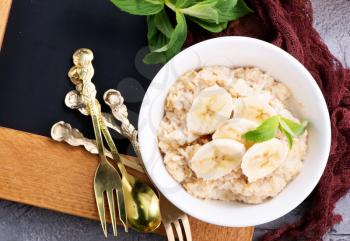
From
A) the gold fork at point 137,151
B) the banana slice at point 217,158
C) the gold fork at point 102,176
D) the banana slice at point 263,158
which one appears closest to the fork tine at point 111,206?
the gold fork at point 102,176

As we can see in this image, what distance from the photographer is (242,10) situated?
1.47m

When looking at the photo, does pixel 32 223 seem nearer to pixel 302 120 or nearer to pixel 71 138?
pixel 71 138

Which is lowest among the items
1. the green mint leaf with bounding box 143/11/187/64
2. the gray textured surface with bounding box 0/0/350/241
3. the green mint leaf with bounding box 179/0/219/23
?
the gray textured surface with bounding box 0/0/350/241

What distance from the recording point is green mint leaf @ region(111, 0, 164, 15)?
1.38 m

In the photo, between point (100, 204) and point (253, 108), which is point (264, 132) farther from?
point (100, 204)

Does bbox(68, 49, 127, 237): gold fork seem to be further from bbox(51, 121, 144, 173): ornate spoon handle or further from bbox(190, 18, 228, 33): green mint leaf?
bbox(190, 18, 228, 33): green mint leaf

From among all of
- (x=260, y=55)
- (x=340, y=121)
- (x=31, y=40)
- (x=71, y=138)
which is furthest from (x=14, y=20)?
(x=340, y=121)

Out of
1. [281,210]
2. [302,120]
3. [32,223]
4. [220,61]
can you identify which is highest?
[220,61]

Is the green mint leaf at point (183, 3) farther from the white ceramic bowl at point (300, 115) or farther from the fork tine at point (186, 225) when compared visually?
the fork tine at point (186, 225)

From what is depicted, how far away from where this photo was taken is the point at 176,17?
1.41 metres

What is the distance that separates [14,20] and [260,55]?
0.69 metres

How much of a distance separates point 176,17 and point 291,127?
0.41 meters

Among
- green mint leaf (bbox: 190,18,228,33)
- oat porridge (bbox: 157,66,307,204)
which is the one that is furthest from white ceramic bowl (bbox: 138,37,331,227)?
green mint leaf (bbox: 190,18,228,33)

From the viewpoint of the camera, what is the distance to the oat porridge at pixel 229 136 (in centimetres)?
125
